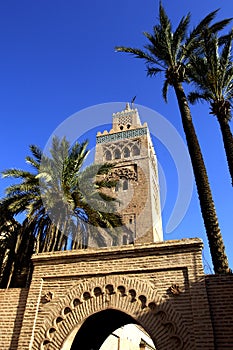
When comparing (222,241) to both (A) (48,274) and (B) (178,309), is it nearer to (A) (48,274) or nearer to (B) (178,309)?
(B) (178,309)

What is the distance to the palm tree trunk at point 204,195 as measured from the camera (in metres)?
7.11

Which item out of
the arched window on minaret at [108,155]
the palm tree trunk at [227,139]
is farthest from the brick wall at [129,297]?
the arched window on minaret at [108,155]

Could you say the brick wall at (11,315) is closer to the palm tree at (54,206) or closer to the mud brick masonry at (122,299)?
the mud brick masonry at (122,299)

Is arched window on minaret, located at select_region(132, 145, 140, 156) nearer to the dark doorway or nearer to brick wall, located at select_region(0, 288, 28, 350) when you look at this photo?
the dark doorway

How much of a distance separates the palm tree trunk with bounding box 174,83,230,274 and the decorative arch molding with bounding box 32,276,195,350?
1.97m

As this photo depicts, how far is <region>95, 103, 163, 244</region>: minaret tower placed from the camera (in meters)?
23.0

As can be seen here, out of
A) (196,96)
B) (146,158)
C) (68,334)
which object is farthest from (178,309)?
(146,158)

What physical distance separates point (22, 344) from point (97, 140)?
2419 cm

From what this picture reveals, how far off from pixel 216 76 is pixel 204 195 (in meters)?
4.00

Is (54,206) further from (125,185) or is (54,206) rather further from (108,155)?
(108,155)

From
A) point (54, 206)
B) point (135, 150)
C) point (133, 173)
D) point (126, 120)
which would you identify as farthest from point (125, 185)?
point (54, 206)

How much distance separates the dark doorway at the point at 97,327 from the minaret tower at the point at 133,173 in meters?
13.2

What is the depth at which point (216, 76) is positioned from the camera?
9695 millimetres

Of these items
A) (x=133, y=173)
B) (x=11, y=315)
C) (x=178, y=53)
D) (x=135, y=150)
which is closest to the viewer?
(x=11, y=315)
